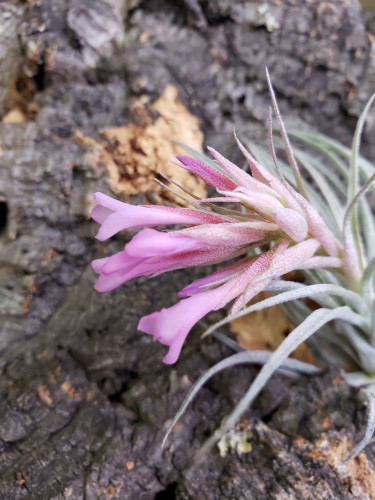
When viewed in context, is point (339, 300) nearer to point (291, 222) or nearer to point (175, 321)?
point (291, 222)

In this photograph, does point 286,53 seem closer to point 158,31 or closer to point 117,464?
point 158,31

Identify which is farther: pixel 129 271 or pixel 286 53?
pixel 286 53

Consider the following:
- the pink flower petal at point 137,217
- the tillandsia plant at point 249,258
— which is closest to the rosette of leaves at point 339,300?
the tillandsia plant at point 249,258

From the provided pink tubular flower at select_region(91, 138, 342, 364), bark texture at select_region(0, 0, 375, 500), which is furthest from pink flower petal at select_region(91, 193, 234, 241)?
bark texture at select_region(0, 0, 375, 500)

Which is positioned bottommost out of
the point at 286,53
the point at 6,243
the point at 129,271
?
the point at 6,243

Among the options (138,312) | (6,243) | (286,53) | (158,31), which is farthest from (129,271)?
(286,53)

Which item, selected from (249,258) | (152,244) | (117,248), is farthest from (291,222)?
→ (117,248)

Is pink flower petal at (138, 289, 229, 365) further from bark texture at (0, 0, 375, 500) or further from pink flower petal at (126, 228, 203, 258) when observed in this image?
bark texture at (0, 0, 375, 500)

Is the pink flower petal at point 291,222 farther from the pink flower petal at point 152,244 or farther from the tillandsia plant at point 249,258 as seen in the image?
the pink flower petal at point 152,244
